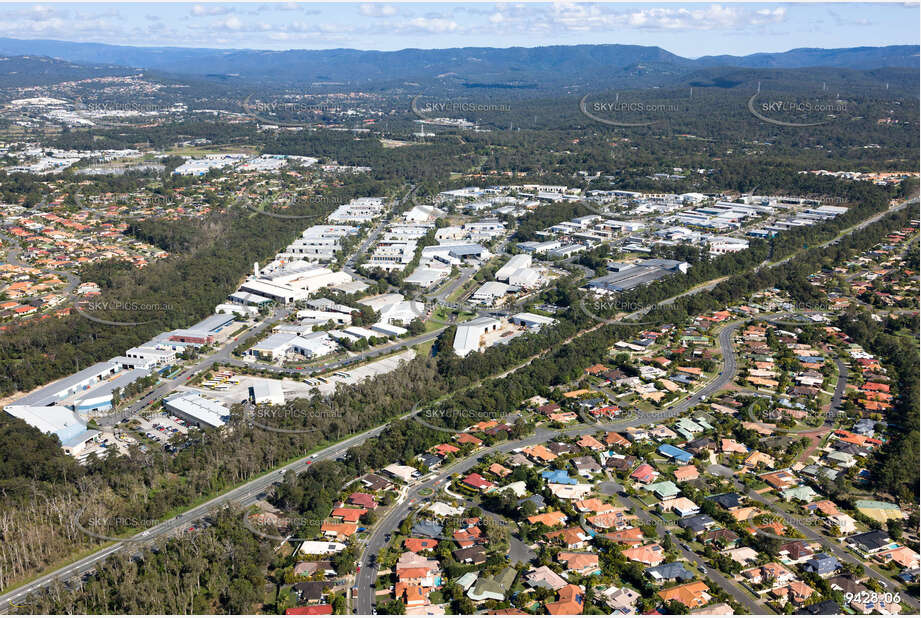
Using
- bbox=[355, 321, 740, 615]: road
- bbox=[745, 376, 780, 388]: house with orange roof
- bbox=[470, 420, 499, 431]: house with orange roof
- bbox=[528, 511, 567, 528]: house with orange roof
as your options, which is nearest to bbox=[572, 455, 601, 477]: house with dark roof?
bbox=[355, 321, 740, 615]: road

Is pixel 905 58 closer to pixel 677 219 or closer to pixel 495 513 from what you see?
pixel 677 219

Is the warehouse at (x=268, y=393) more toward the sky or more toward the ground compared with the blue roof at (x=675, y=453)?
more toward the sky
